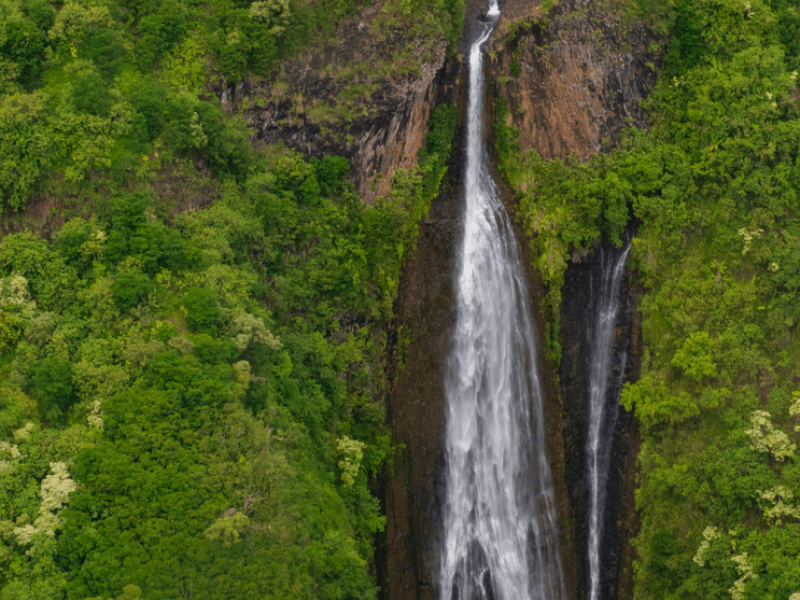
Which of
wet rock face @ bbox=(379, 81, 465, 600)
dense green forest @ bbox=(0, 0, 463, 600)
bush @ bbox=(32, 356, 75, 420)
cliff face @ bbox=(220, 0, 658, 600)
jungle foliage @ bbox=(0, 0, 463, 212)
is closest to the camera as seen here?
dense green forest @ bbox=(0, 0, 463, 600)

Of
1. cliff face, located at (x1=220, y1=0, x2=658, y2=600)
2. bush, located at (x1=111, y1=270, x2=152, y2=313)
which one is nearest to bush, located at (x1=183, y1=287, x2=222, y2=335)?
bush, located at (x1=111, y1=270, x2=152, y2=313)

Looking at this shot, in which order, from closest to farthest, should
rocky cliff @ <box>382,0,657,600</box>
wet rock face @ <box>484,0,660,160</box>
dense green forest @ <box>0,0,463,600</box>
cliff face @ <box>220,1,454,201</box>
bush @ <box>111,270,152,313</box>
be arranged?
dense green forest @ <box>0,0,463,600</box> → bush @ <box>111,270,152,313</box> → rocky cliff @ <box>382,0,657,600</box> → cliff face @ <box>220,1,454,201</box> → wet rock face @ <box>484,0,660,160</box>

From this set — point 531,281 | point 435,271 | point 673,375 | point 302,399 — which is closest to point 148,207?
point 302,399

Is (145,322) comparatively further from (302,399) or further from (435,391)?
(435,391)

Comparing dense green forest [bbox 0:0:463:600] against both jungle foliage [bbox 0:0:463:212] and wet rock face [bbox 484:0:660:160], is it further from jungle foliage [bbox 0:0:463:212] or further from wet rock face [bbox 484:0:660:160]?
wet rock face [bbox 484:0:660:160]

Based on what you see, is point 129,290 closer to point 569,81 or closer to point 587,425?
point 587,425

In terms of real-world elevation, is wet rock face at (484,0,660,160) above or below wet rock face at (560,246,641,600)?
above

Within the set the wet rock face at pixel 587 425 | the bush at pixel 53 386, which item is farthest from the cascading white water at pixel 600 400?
the bush at pixel 53 386
